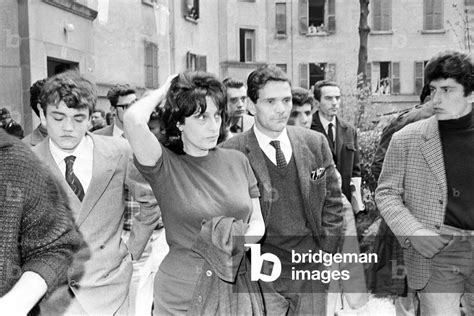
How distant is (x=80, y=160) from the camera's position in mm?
2588

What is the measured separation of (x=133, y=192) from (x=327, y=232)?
2.84 ft

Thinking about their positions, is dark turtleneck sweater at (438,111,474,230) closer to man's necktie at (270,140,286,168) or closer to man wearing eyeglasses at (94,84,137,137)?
man's necktie at (270,140,286,168)

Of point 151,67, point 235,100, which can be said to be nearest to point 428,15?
point 151,67

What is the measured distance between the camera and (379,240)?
10.3ft

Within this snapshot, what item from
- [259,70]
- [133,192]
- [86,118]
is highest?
[259,70]

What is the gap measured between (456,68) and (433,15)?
561 cm

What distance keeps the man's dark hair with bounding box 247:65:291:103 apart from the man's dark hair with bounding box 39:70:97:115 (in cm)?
75

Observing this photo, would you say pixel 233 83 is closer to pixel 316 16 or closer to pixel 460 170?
pixel 460 170

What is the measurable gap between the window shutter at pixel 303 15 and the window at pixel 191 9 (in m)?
1.60

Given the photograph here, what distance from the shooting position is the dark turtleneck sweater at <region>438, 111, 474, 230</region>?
264 centimetres

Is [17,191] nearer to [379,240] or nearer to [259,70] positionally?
[259,70]

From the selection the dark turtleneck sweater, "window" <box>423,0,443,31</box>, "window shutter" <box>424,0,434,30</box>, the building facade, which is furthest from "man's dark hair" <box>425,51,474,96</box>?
"window shutter" <box>424,0,434,30</box>

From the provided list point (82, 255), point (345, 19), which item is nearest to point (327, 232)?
point (82, 255)

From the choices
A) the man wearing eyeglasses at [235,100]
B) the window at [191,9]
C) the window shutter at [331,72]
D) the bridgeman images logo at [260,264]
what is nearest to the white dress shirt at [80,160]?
the bridgeman images logo at [260,264]
